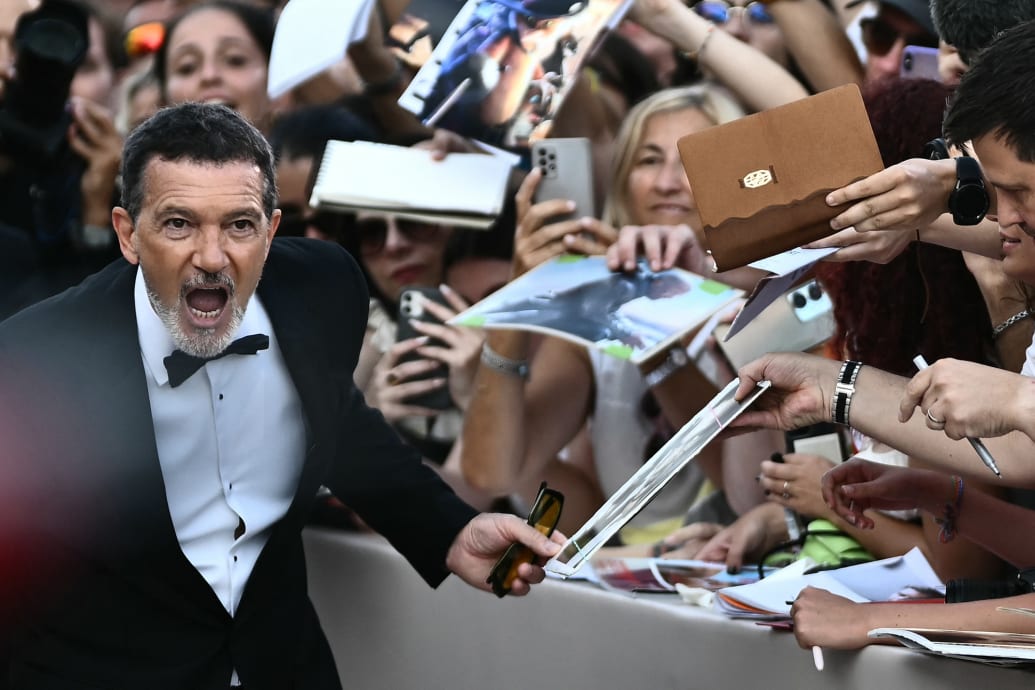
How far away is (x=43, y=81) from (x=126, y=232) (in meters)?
2.04

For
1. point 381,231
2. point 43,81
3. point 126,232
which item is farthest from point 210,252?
point 43,81

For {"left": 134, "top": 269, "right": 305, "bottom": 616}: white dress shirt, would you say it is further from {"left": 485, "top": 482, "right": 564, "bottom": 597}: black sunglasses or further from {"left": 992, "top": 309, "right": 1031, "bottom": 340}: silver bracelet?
{"left": 992, "top": 309, "right": 1031, "bottom": 340}: silver bracelet

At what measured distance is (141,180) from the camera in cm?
257

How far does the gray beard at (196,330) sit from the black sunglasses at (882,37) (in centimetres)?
178

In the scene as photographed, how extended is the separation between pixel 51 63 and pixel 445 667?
213 cm

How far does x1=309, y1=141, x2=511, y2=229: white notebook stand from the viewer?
370 centimetres

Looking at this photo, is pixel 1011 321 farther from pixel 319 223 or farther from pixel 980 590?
pixel 319 223

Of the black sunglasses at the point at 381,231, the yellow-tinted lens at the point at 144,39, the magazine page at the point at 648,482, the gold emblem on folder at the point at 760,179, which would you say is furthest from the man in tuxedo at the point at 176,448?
the yellow-tinted lens at the point at 144,39

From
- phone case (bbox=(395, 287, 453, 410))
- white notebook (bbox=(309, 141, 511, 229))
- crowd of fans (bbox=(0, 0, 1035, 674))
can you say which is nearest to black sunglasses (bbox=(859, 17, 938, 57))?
crowd of fans (bbox=(0, 0, 1035, 674))

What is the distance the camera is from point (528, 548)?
2.61 m

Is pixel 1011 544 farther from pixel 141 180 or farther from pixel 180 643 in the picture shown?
pixel 141 180

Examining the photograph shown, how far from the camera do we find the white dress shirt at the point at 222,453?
2625mm

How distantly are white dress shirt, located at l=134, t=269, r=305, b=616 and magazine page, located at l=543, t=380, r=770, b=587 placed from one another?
61 centimetres

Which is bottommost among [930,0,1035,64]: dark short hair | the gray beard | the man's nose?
the gray beard
